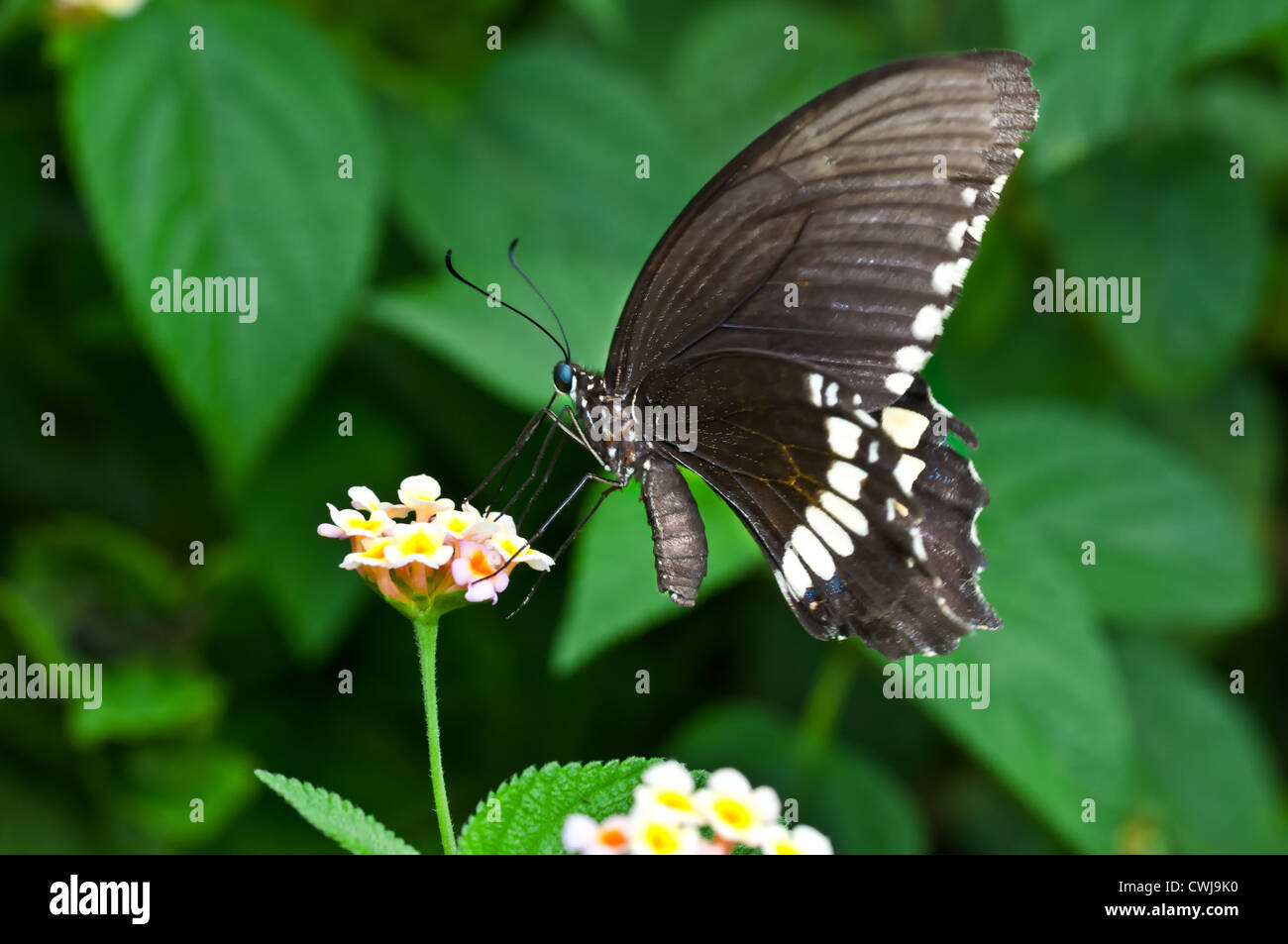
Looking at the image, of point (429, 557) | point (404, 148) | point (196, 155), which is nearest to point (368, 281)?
point (404, 148)

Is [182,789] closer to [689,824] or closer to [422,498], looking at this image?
[422,498]

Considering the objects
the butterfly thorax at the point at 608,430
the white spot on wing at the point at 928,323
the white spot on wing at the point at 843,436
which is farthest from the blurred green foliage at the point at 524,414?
the white spot on wing at the point at 928,323

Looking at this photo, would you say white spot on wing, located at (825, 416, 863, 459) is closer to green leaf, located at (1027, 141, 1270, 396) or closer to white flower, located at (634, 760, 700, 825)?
white flower, located at (634, 760, 700, 825)

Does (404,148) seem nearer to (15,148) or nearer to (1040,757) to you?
(15,148)

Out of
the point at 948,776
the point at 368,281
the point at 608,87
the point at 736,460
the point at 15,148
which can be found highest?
the point at 608,87

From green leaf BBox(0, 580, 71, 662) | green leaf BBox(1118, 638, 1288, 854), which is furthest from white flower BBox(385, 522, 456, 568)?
green leaf BBox(1118, 638, 1288, 854)

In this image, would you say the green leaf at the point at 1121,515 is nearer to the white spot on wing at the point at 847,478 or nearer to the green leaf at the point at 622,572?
the green leaf at the point at 622,572

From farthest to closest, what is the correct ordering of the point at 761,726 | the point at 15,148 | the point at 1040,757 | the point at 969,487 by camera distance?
the point at 15,148 < the point at 761,726 < the point at 1040,757 < the point at 969,487
